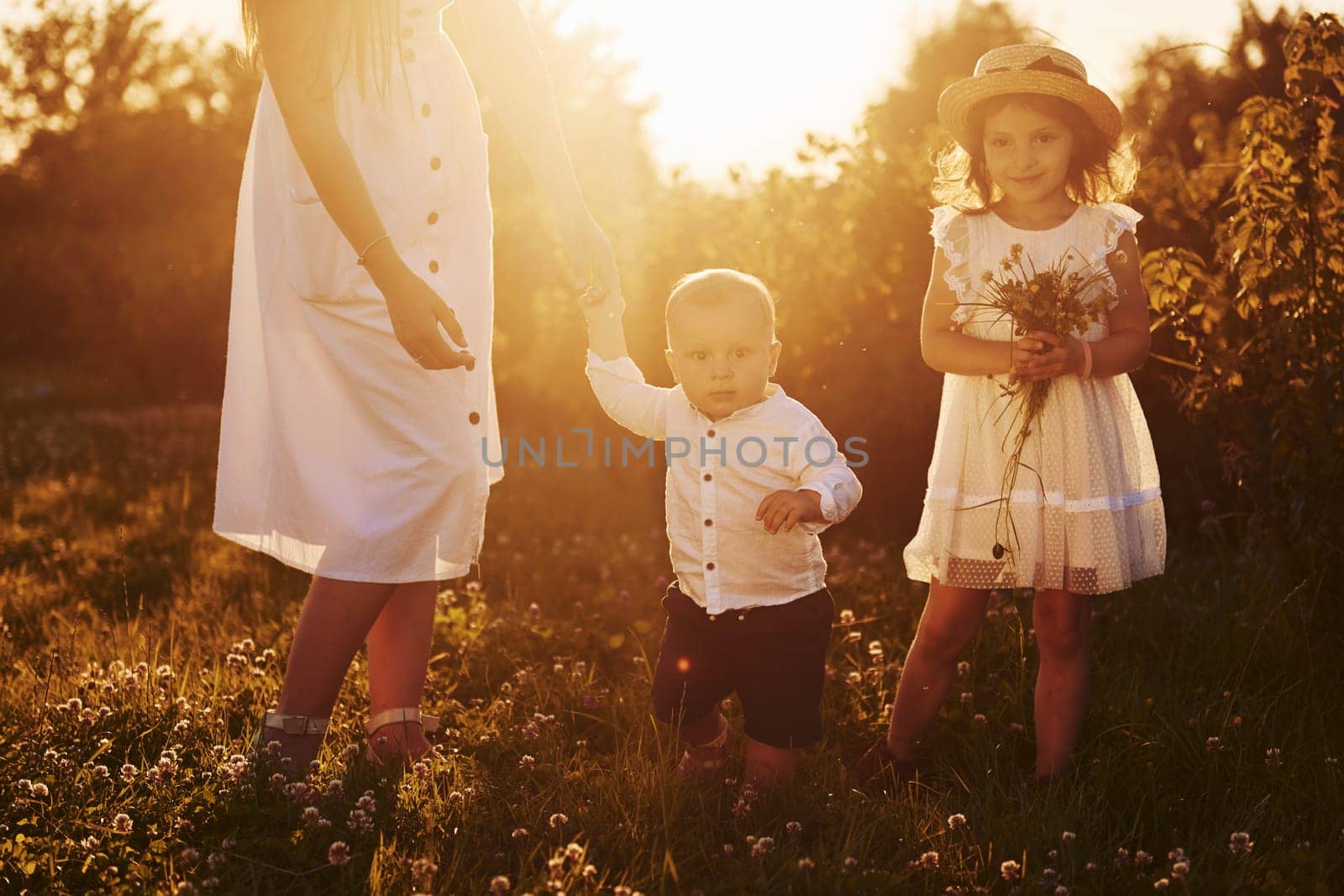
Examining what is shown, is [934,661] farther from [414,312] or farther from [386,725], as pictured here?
[414,312]

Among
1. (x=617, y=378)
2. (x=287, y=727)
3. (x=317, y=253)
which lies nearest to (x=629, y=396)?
(x=617, y=378)

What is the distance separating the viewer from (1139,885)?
254 cm

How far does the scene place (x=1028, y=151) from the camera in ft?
10.8

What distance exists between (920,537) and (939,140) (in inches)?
101

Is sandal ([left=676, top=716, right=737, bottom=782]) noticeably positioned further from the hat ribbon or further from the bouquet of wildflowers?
the hat ribbon

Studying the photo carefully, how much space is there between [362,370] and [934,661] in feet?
5.99

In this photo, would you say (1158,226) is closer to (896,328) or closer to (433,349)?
(896,328)

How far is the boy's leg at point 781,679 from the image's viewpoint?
123 inches

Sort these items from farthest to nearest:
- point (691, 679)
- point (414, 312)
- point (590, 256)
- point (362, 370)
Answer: point (590, 256)
point (691, 679)
point (362, 370)
point (414, 312)

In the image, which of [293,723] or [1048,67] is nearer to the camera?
[293,723]

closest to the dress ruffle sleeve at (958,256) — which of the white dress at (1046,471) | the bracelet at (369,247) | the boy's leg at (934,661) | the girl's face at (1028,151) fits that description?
the white dress at (1046,471)

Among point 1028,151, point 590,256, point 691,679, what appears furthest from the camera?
point 590,256

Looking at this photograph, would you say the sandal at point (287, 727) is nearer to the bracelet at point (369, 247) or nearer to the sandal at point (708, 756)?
the sandal at point (708, 756)

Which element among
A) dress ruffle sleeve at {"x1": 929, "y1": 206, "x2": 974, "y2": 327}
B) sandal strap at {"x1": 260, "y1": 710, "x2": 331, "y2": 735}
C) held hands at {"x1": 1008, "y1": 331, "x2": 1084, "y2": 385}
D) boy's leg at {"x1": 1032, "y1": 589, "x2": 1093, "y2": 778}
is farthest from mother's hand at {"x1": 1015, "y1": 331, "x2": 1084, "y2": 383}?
sandal strap at {"x1": 260, "y1": 710, "x2": 331, "y2": 735}
